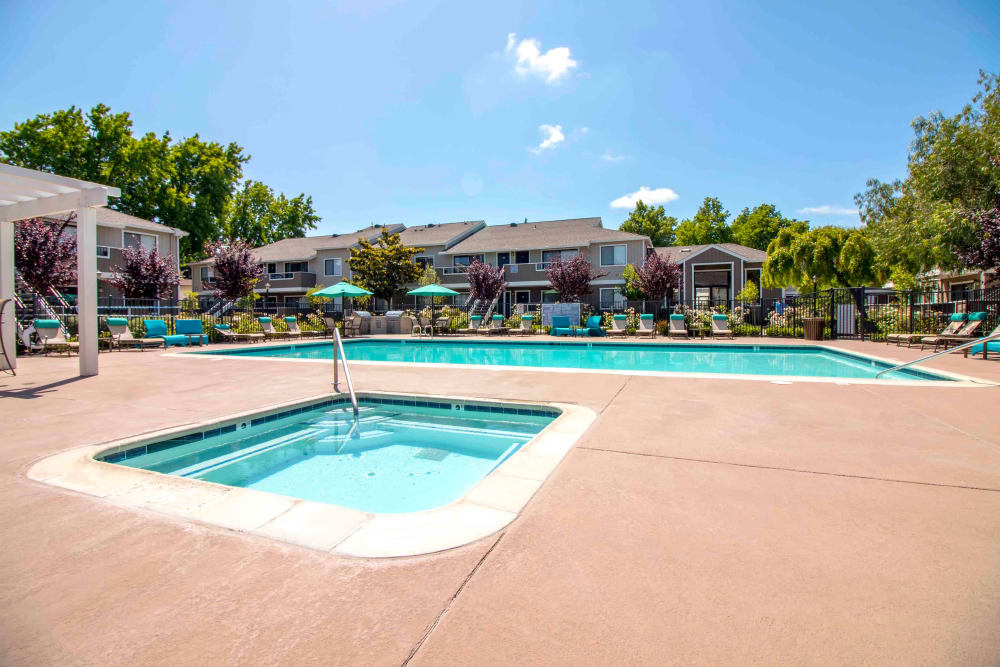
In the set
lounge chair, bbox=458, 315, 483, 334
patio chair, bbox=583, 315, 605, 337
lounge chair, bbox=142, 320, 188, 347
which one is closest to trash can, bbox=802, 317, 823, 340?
patio chair, bbox=583, 315, 605, 337

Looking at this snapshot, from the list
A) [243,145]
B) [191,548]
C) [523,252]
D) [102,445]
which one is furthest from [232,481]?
[243,145]

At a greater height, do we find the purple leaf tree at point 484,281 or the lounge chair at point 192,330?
the purple leaf tree at point 484,281

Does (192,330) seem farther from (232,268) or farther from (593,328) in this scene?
(593,328)

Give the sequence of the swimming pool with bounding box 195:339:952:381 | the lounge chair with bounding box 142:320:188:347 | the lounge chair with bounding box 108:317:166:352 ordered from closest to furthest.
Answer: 1. the swimming pool with bounding box 195:339:952:381
2. the lounge chair with bounding box 108:317:166:352
3. the lounge chair with bounding box 142:320:188:347

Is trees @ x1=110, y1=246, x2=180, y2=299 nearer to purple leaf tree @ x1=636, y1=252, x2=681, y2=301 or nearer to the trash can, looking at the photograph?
purple leaf tree @ x1=636, y1=252, x2=681, y2=301

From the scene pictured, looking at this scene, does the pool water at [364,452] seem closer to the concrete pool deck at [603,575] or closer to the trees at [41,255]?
the concrete pool deck at [603,575]

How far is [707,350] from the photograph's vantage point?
→ 595 inches

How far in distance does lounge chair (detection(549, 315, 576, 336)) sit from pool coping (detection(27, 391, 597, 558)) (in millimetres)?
18361

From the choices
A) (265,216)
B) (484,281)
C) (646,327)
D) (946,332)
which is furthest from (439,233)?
(946,332)

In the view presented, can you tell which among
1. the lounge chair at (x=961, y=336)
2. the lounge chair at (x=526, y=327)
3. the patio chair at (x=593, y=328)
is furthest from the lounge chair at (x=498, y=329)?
the lounge chair at (x=961, y=336)

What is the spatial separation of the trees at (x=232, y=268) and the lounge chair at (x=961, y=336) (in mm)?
27157

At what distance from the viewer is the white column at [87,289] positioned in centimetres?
818

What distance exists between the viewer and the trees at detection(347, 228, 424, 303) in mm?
29156

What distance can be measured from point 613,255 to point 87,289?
27694 millimetres
